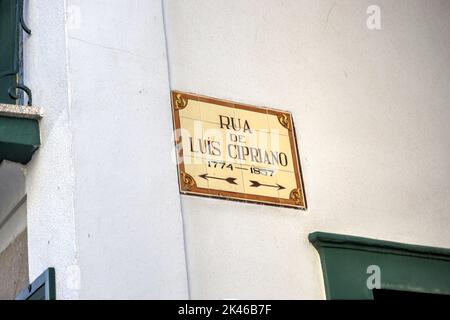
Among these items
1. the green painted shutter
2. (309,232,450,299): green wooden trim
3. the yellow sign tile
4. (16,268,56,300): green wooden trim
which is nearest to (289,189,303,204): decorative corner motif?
the yellow sign tile

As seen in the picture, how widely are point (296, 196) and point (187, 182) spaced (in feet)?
2.12

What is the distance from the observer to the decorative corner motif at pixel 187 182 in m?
5.02

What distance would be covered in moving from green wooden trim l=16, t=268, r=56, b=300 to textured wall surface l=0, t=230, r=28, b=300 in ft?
1.09

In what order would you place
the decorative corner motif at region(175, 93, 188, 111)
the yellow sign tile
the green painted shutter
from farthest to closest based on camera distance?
the green painted shutter
the decorative corner motif at region(175, 93, 188, 111)
the yellow sign tile

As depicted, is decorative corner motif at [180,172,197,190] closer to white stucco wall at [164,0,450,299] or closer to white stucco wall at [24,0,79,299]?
white stucco wall at [164,0,450,299]

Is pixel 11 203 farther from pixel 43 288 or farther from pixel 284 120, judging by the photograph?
pixel 284 120

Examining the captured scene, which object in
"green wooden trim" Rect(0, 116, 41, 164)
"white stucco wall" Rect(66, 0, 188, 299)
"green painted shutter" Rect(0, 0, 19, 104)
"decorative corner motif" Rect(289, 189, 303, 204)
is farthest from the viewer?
"green painted shutter" Rect(0, 0, 19, 104)

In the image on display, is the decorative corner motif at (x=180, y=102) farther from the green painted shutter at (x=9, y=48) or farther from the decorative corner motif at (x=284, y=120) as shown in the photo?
the green painted shutter at (x=9, y=48)

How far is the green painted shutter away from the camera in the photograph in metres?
5.48

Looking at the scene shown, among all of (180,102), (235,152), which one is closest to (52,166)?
(180,102)

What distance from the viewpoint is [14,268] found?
17.6 feet

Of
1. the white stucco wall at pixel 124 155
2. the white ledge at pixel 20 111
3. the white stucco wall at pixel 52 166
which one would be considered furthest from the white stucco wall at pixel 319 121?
the white ledge at pixel 20 111
